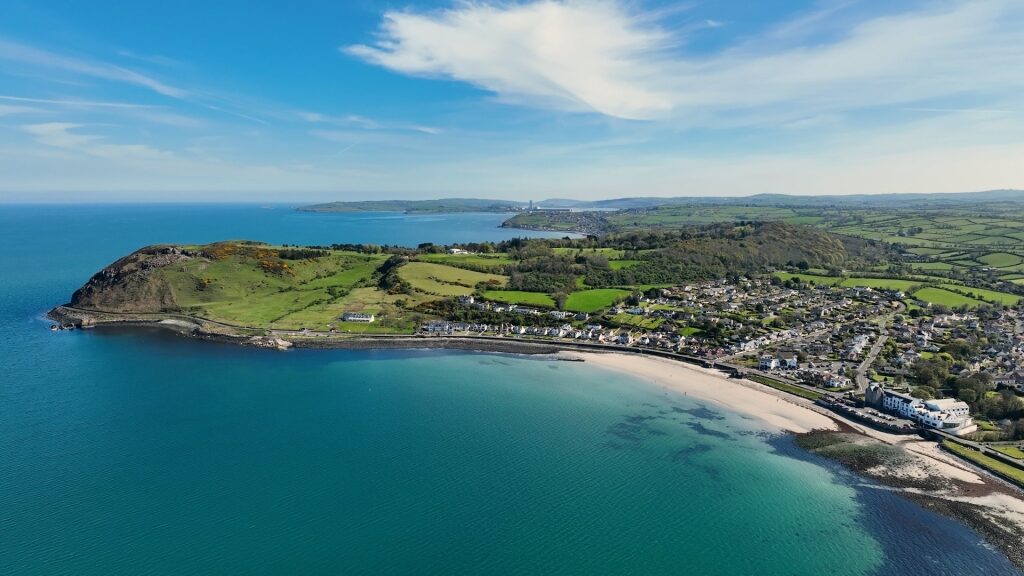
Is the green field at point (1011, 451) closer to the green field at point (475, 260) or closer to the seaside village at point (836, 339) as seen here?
the seaside village at point (836, 339)

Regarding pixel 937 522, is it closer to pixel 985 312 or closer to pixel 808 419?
pixel 808 419

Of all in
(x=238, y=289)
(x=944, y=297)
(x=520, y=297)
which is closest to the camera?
(x=944, y=297)

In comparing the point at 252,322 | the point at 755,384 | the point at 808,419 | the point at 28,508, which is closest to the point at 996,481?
the point at 808,419

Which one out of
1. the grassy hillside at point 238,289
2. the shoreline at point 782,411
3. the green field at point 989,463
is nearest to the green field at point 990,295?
the shoreline at point 782,411

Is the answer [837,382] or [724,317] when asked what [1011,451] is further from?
[724,317]

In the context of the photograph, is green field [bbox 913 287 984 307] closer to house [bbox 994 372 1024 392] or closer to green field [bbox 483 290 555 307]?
house [bbox 994 372 1024 392]

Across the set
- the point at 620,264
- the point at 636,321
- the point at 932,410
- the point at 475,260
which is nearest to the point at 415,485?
the point at 932,410
